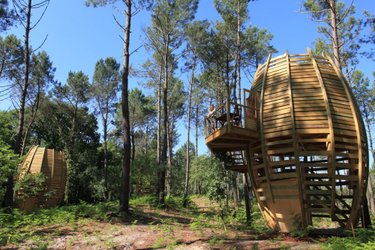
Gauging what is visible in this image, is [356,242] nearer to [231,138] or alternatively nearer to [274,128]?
[274,128]

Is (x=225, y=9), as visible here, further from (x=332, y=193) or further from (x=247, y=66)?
(x=332, y=193)

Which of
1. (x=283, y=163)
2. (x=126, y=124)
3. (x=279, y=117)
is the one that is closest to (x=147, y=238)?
(x=283, y=163)

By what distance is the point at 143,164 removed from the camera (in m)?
25.3

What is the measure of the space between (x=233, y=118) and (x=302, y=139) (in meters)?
2.50

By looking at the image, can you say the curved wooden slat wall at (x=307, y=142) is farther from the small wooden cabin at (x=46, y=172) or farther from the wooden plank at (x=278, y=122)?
the small wooden cabin at (x=46, y=172)

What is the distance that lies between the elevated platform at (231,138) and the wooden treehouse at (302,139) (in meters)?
0.03

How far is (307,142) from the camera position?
969cm

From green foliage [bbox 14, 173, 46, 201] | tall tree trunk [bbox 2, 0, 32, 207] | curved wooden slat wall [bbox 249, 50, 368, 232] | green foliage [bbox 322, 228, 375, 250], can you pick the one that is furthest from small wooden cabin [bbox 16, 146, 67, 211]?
green foliage [bbox 322, 228, 375, 250]

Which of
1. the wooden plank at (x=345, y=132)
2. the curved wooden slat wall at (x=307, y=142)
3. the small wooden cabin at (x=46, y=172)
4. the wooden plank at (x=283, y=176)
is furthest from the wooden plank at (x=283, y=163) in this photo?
the small wooden cabin at (x=46, y=172)

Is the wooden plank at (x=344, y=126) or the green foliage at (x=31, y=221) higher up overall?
the wooden plank at (x=344, y=126)

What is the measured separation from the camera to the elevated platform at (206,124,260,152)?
967 cm

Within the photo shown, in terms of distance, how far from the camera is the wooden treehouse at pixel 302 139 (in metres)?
9.22

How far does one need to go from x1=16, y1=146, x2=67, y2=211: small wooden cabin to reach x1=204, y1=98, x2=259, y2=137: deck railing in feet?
32.5

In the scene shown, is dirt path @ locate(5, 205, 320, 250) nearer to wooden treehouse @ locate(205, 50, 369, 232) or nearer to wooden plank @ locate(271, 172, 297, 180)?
wooden treehouse @ locate(205, 50, 369, 232)
